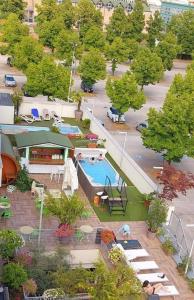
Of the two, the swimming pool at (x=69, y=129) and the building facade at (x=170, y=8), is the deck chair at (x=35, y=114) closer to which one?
the swimming pool at (x=69, y=129)

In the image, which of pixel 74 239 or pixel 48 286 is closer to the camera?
pixel 48 286

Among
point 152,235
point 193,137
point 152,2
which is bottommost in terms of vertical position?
point 152,235

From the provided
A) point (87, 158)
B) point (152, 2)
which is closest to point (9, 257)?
point (87, 158)

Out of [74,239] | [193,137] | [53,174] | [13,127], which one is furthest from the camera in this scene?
[13,127]

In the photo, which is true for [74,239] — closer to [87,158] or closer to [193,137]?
[87,158]

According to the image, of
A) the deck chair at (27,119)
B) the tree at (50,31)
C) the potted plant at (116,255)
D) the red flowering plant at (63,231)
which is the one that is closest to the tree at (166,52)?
the tree at (50,31)
